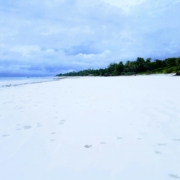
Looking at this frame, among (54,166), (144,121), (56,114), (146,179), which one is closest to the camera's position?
(146,179)

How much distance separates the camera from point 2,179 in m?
1.86

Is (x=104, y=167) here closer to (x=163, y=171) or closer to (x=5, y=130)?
(x=163, y=171)

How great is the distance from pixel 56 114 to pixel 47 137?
5.56 feet

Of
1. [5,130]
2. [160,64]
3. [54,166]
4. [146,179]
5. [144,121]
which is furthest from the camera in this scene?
[160,64]

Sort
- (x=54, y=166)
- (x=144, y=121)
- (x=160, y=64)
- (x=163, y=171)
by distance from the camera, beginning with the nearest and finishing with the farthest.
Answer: (x=163, y=171)
(x=54, y=166)
(x=144, y=121)
(x=160, y=64)

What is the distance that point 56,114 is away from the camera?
4738 mm

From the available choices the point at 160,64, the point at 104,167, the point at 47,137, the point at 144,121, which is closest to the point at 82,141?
the point at 47,137

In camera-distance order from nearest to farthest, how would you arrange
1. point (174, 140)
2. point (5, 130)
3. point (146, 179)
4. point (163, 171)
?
point (146, 179)
point (163, 171)
point (174, 140)
point (5, 130)

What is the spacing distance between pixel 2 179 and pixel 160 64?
76.5 m

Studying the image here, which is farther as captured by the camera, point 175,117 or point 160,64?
point 160,64

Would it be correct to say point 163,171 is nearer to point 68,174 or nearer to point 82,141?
point 68,174

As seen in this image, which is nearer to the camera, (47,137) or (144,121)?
(47,137)

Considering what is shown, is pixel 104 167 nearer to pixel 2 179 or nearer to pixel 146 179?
pixel 146 179

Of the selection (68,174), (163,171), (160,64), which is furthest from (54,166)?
(160,64)
